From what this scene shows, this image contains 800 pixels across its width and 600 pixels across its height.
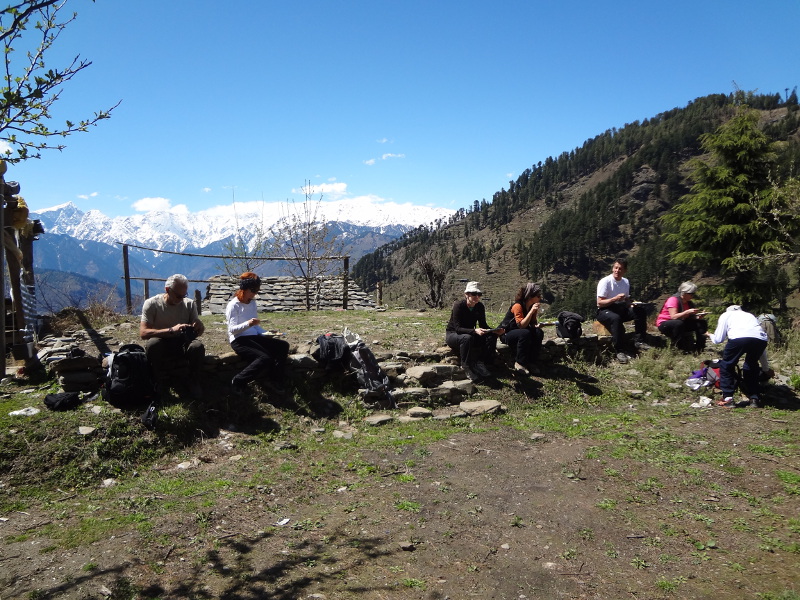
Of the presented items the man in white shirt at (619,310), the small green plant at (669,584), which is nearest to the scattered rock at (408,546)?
the small green plant at (669,584)

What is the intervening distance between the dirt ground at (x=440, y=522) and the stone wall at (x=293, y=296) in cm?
1027

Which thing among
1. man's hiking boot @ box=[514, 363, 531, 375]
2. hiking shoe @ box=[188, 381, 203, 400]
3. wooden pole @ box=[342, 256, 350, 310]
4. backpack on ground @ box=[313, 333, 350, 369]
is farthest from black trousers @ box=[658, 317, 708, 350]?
wooden pole @ box=[342, 256, 350, 310]

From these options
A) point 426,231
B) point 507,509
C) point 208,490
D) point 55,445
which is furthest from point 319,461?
point 426,231

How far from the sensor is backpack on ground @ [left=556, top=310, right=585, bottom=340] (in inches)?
313

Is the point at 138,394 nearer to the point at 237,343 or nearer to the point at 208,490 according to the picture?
the point at 237,343

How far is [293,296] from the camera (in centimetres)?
1650

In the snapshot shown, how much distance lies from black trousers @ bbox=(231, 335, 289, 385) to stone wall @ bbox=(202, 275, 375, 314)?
8.50 m

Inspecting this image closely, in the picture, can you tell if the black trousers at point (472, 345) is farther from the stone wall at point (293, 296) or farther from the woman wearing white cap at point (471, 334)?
the stone wall at point (293, 296)

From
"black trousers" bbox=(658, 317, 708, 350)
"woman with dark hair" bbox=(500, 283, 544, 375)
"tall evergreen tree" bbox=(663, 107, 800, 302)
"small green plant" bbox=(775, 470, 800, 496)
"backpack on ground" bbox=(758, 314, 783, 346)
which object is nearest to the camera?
"small green plant" bbox=(775, 470, 800, 496)

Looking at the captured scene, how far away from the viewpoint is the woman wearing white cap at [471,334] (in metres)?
A: 6.96

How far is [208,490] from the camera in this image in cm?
420

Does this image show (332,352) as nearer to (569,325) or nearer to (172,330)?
(172,330)

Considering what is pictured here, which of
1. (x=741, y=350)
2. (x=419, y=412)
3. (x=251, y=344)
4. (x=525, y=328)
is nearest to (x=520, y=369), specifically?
(x=525, y=328)

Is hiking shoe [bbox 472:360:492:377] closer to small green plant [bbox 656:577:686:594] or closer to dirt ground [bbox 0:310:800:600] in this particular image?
dirt ground [bbox 0:310:800:600]
